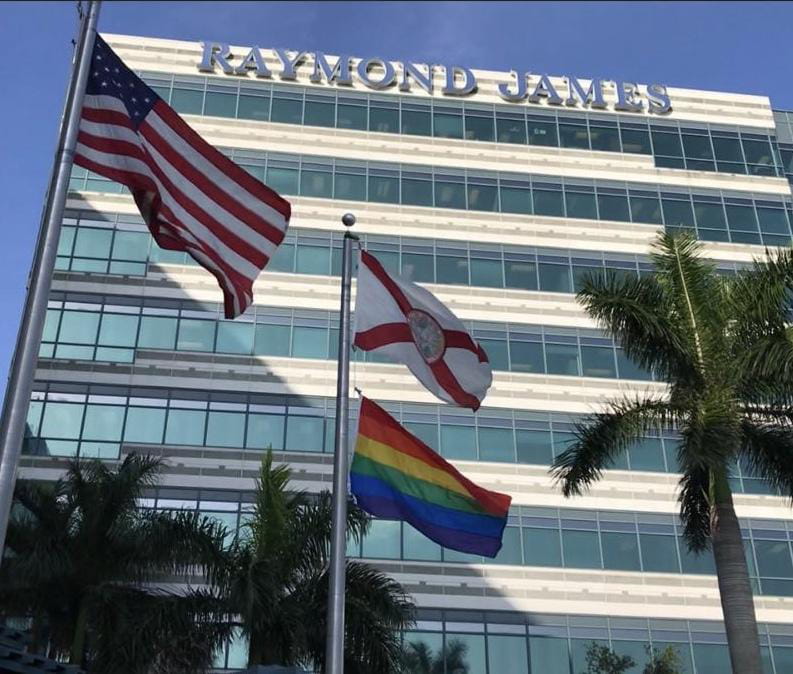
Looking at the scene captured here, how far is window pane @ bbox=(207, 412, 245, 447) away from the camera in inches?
1312

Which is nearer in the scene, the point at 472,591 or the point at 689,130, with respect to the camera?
the point at 472,591

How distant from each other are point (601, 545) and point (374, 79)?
20.9 m

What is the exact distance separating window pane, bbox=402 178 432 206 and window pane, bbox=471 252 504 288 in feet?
9.60

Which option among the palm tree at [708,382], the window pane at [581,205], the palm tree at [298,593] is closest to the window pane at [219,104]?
the window pane at [581,205]

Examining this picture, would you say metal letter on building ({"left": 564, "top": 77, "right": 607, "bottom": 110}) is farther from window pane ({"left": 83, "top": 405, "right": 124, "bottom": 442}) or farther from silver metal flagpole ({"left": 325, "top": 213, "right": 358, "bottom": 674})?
silver metal flagpole ({"left": 325, "top": 213, "right": 358, "bottom": 674})

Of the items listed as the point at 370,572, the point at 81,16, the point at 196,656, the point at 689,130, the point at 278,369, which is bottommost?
the point at 196,656

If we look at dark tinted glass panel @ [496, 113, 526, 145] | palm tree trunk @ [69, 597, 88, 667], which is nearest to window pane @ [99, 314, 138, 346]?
palm tree trunk @ [69, 597, 88, 667]

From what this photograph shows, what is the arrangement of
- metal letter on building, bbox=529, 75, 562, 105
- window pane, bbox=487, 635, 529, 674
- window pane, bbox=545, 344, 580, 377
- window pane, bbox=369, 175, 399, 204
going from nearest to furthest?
window pane, bbox=487, 635, 529, 674 < window pane, bbox=545, 344, 580, 377 < window pane, bbox=369, 175, 399, 204 < metal letter on building, bbox=529, 75, 562, 105

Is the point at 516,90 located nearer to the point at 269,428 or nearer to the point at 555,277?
the point at 555,277

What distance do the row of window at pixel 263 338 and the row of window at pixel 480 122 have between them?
877cm

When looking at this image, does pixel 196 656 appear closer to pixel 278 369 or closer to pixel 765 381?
pixel 765 381

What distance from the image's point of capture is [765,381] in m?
20.0

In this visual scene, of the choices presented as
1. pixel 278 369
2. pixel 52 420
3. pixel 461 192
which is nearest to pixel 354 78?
pixel 461 192

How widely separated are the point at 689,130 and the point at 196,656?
1255 inches
